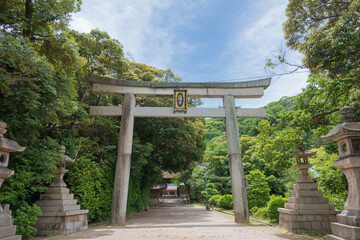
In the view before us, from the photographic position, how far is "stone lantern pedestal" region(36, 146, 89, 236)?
22.3ft

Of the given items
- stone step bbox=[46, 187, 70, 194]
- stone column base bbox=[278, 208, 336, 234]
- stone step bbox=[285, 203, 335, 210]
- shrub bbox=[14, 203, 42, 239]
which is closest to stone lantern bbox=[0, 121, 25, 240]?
shrub bbox=[14, 203, 42, 239]

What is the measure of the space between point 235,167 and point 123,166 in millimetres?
4737

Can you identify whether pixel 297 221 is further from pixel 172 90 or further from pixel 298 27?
pixel 172 90

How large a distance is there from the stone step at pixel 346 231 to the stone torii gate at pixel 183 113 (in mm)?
5072

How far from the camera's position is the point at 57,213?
22.5 feet

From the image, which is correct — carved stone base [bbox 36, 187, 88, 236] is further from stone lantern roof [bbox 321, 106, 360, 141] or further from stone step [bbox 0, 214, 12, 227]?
stone lantern roof [bbox 321, 106, 360, 141]

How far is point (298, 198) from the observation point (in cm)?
727

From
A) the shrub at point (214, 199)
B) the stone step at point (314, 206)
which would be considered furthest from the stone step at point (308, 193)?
the shrub at point (214, 199)

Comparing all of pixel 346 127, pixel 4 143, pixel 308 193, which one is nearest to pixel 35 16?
pixel 4 143

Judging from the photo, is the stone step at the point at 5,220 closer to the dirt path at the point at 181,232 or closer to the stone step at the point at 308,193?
the dirt path at the point at 181,232

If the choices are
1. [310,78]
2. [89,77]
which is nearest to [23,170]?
[89,77]

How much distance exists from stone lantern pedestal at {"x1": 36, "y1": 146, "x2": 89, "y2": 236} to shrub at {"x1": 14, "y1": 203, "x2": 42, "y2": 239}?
2.06ft

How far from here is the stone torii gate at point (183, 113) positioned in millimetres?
9617

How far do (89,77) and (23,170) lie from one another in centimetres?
543
